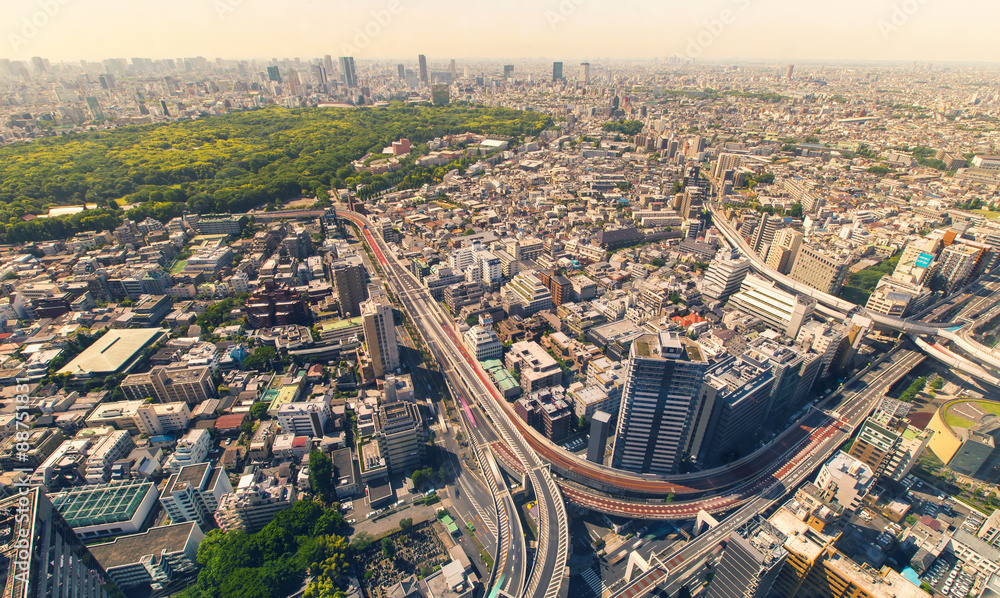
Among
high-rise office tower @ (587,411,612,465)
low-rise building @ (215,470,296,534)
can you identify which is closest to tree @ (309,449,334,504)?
low-rise building @ (215,470,296,534)

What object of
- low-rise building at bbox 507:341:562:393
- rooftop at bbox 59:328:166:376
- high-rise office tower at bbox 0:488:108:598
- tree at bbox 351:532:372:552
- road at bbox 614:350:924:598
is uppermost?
high-rise office tower at bbox 0:488:108:598

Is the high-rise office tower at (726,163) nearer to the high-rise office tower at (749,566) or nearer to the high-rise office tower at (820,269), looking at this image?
the high-rise office tower at (820,269)

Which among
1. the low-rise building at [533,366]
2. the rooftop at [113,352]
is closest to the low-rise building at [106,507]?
the rooftop at [113,352]

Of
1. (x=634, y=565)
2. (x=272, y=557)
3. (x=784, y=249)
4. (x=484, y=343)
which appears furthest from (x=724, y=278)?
(x=272, y=557)

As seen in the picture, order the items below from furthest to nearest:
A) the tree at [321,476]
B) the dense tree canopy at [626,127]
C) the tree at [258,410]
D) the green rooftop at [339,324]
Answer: the dense tree canopy at [626,127] < the green rooftop at [339,324] < the tree at [258,410] < the tree at [321,476]

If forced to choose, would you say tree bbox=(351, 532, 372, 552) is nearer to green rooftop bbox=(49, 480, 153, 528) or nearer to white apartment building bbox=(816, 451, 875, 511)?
green rooftop bbox=(49, 480, 153, 528)

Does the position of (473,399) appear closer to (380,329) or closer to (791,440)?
(380,329)

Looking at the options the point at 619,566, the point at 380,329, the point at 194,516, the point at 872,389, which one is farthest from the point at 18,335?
the point at 872,389
